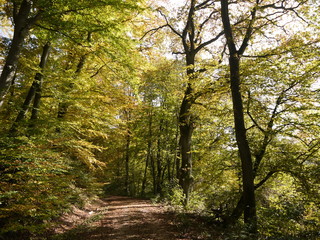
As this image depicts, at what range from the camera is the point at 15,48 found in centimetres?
501

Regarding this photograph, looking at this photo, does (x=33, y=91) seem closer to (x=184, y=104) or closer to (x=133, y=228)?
(x=133, y=228)

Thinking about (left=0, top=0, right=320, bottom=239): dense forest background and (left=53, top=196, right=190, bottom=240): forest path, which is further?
(left=53, top=196, right=190, bottom=240): forest path

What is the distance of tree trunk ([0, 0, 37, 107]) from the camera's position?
16.0 ft

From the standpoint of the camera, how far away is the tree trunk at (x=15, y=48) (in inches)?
192

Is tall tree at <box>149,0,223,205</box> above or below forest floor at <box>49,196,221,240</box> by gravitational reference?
above

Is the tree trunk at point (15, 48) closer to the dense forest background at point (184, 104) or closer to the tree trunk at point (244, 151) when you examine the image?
the dense forest background at point (184, 104)

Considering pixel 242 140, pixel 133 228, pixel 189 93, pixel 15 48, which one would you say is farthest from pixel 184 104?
pixel 15 48

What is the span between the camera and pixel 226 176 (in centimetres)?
945

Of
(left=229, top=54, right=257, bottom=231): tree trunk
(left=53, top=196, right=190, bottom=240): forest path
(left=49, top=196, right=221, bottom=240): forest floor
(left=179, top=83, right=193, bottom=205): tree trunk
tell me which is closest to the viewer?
(left=229, top=54, right=257, bottom=231): tree trunk

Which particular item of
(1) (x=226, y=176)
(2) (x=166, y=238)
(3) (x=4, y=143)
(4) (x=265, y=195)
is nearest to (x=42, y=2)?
(3) (x=4, y=143)

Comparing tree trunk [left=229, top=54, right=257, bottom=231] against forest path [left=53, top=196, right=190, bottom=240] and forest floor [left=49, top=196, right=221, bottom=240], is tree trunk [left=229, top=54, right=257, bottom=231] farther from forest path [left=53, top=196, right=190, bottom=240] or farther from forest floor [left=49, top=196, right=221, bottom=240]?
forest path [left=53, top=196, right=190, bottom=240]

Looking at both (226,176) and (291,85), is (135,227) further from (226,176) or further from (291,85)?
(291,85)

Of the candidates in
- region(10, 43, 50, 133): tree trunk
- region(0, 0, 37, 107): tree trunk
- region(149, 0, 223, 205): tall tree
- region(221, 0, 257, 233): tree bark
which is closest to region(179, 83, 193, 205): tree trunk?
region(149, 0, 223, 205): tall tree

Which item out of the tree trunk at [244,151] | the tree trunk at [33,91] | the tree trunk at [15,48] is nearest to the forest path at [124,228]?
the tree trunk at [244,151]
